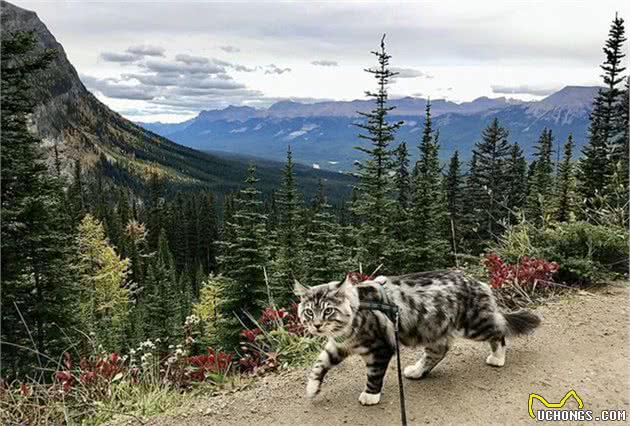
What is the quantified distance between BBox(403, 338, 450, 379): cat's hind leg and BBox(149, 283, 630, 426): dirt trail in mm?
92

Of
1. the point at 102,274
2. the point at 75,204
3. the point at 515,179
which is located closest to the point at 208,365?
the point at 102,274

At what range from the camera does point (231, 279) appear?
2347 cm

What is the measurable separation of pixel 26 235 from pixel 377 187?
16792 millimetres

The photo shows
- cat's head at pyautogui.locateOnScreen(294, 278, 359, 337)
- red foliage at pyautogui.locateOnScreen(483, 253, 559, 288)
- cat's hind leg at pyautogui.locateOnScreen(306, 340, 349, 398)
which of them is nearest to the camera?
cat's head at pyautogui.locateOnScreen(294, 278, 359, 337)

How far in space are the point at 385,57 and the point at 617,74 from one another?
2601 cm

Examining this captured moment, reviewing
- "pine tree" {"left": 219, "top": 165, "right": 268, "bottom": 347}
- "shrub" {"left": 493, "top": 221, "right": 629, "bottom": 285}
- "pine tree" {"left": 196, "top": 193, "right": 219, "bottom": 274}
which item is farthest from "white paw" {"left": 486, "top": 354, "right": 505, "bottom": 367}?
"pine tree" {"left": 196, "top": 193, "right": 219, "bottom": 274}

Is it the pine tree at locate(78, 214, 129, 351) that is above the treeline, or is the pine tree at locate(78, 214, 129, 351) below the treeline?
below

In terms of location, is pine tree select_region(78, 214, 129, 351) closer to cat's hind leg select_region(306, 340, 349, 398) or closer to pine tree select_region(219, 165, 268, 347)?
pine tree select_region(219, 165, 268, 347)

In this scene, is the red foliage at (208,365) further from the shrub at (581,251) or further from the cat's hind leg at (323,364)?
the shrub at (581,251)

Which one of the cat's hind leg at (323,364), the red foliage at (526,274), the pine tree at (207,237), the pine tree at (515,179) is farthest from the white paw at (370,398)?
the pine tree at (207,237)

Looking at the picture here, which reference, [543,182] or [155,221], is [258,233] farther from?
[155,221]

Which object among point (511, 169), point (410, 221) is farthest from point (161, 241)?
point (410, 221)

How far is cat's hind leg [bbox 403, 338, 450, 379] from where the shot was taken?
5.12 metres

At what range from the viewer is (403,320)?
4.85 meters
